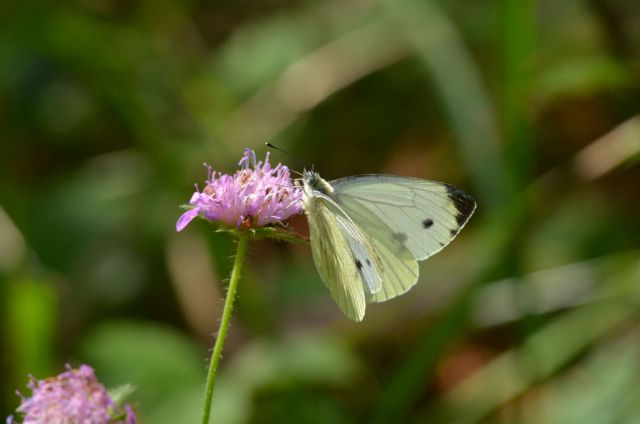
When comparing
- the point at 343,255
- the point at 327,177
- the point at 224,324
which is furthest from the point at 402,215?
the point at 327,177

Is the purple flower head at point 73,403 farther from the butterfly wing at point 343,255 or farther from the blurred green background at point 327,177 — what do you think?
the blurred green background at point 327,177

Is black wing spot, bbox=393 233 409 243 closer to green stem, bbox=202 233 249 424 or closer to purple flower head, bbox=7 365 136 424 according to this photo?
green stem, bbox=202 233 249 424

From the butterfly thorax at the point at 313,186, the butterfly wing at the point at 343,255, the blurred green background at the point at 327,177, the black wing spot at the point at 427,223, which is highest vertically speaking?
the blurred green background at the point at 327,177

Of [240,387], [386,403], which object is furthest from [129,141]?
[386,403]

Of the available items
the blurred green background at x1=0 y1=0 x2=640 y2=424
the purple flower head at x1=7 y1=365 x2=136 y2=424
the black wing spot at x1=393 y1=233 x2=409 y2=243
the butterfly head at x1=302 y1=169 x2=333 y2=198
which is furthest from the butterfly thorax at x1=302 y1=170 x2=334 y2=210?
the blurred green background at x1=0 y1=0 x2=640 y2=424

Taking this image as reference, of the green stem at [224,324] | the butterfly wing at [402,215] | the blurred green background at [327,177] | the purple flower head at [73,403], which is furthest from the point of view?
the blurred green background at [327,177]

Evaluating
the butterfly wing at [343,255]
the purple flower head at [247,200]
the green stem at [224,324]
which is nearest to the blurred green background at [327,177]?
the butterfly wing at [343,255]

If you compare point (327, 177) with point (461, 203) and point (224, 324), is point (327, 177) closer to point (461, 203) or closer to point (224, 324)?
point (461, 203)
